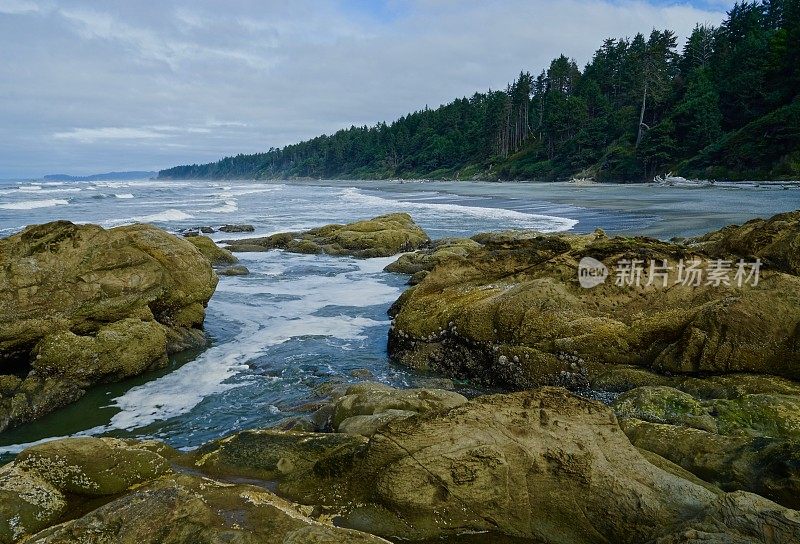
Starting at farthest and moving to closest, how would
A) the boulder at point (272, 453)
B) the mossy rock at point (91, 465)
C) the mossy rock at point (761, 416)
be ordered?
the mossy rock at point (761, 416) → the boulder at point (272, 453) → the mossy rock at point (91, 465)

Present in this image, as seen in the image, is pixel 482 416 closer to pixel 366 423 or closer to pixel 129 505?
pixel 366 423

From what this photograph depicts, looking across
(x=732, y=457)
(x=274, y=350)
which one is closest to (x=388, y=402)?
(x=732, y=457)

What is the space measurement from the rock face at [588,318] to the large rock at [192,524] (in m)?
5.69

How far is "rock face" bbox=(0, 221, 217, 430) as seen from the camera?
8867mm

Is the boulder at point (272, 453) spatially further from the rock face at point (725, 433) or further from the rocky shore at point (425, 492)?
the rock face at point (725, 433)

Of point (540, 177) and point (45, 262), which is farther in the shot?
point (540, 177)

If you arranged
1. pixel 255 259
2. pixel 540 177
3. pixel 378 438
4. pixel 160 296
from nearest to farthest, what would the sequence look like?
pixel 378 438 → pixel 160 296 → pixel 255 259 → pixel 540 177

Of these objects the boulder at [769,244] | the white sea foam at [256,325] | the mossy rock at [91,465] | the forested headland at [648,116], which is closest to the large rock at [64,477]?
the mossy rock at [91,465]

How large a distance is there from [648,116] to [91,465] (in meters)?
78.6

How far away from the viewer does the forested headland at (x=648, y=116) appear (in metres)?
Answer: 48.1

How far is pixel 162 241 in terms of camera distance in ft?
40.2

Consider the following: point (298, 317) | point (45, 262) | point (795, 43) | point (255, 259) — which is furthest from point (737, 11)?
point (45, 262)

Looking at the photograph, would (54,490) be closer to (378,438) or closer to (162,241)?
(378,438)

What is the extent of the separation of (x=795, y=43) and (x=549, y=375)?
56208 mm
